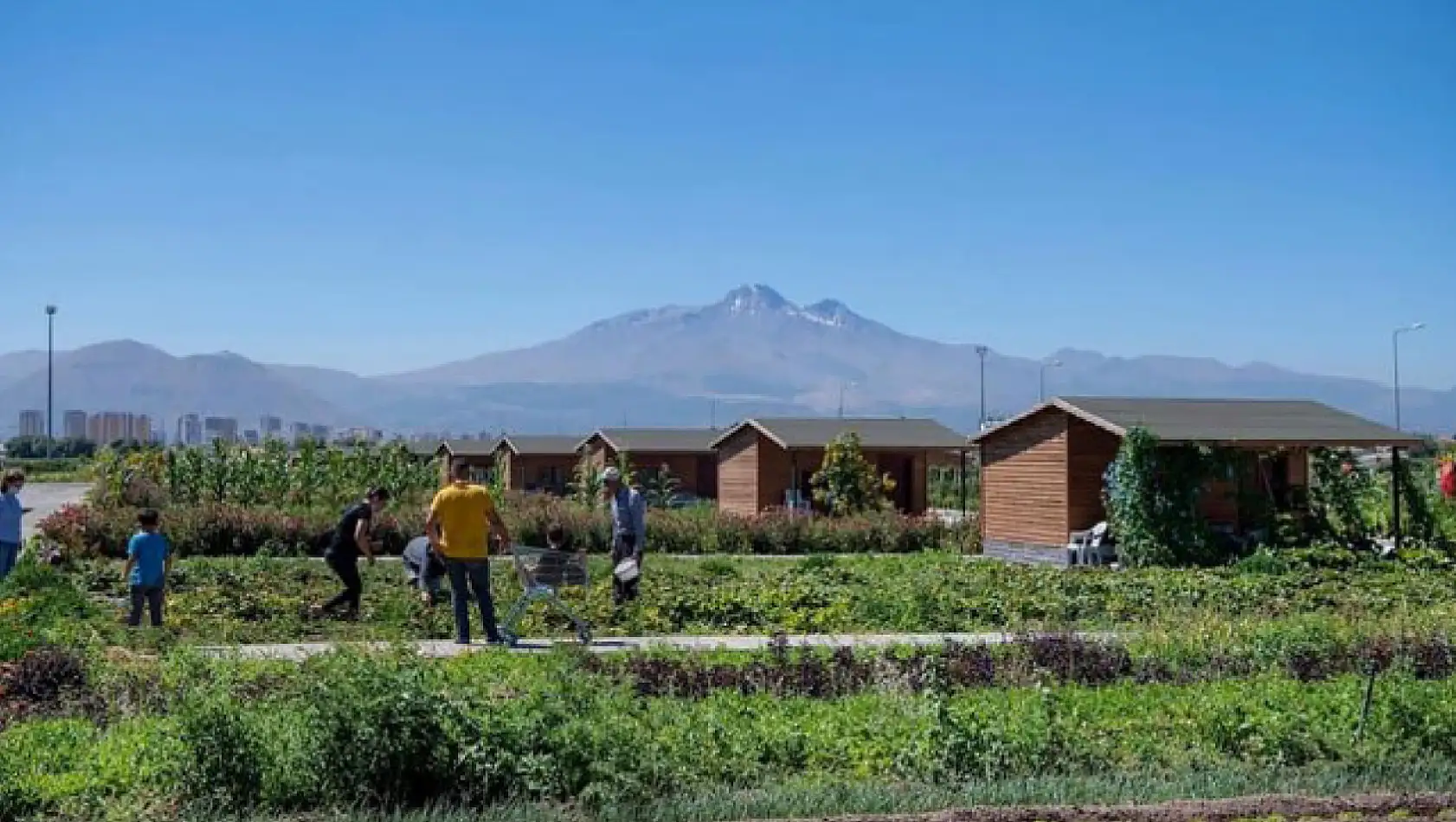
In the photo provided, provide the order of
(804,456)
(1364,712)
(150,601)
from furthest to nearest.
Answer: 1. (804,456)
2. (150,601)
3. (1364,712)

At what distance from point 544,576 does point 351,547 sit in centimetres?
340

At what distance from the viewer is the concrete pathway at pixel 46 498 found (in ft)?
149

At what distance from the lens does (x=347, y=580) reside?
1717 cm

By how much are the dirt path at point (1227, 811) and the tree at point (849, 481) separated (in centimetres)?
3137

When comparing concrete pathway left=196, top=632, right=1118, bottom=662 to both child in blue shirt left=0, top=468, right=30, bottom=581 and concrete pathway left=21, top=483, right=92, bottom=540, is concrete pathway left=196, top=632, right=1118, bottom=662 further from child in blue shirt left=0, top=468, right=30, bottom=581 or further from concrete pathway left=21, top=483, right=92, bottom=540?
concrete pathway left=21, top=483, right=92, bottom=540

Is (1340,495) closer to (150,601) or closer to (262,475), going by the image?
(150,601)

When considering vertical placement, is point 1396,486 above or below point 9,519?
above

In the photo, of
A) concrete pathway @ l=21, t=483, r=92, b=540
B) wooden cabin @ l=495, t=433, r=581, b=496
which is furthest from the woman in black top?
wooden cabin @ l=495, t=433, r=581, b=496

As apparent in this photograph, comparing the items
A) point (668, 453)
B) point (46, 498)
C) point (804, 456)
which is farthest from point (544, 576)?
point (46, 498)

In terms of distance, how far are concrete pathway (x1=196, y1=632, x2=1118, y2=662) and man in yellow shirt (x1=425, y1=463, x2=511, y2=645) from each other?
337 millimetres

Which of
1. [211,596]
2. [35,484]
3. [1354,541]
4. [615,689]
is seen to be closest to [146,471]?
[211,596]

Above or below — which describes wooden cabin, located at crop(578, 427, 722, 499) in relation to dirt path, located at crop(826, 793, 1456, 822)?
above

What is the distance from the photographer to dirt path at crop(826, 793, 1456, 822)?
755 cm

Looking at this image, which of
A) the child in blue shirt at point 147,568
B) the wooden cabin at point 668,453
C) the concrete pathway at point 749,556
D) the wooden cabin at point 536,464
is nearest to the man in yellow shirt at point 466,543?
the child in blue shirt at point 147,568
